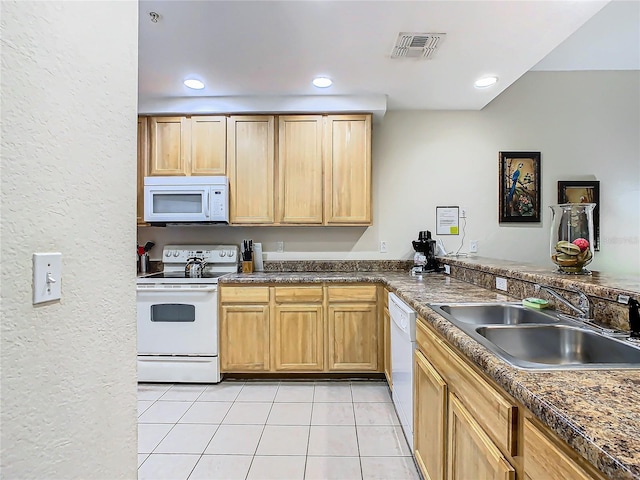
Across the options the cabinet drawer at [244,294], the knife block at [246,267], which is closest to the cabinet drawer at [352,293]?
the cabinet drawer at [244,294]

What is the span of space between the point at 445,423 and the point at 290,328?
1.84 m

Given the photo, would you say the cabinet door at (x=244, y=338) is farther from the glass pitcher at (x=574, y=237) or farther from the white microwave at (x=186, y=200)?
the glass pitcher at (x=574, y=237)

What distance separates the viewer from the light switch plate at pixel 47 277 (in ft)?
2.27

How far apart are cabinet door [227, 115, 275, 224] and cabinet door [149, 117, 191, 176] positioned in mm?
408

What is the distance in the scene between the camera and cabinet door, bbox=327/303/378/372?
9.89ft

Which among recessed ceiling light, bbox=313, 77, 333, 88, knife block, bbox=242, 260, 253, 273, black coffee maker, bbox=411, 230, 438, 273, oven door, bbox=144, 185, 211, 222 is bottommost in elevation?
knife block, bbox=242, 260, 253, 273

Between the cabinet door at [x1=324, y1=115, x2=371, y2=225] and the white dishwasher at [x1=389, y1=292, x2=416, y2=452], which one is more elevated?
the cabinet door at [x1=324, y1=115, x2=371, y2=225]

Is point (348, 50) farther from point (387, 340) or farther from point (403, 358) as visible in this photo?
point (387, 340)

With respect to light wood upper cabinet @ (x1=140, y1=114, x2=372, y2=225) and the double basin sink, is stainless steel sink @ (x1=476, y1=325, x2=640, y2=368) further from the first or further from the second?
light wood upper cabinet @ (x1=140, y1=114, x2=372, y2=225)

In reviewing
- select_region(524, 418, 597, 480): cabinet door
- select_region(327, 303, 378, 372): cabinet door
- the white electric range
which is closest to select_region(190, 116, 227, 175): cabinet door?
the white electric range

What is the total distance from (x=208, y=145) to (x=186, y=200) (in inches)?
21.6

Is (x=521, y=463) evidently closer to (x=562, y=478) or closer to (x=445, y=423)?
(x=562, y=478)

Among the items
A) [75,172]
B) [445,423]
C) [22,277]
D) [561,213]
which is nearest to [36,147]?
[75,172]

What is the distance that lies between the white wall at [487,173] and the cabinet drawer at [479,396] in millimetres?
2214
